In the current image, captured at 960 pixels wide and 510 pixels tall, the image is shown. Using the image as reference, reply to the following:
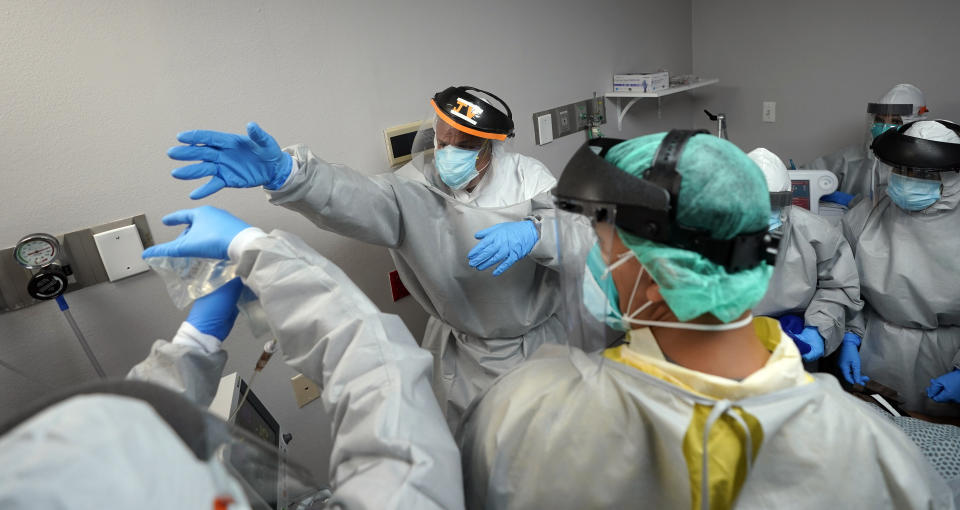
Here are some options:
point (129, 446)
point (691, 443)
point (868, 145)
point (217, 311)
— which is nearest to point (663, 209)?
point (691, 443)

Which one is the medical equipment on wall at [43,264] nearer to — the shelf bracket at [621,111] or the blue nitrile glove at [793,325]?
the blue nitrile glove at [793,325]

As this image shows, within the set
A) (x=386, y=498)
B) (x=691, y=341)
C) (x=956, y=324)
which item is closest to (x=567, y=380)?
(x=691, y=341)

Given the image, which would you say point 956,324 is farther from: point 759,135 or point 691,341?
point 759,135

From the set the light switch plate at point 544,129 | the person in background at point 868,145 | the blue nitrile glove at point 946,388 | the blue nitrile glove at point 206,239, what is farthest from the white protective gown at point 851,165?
the blue nitrile glove at point 206,239

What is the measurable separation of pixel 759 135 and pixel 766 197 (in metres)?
3.02

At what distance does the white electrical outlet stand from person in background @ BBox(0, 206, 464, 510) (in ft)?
10.4

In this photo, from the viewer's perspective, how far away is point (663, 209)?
0.74m

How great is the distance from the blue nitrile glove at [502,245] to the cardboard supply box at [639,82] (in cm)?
152

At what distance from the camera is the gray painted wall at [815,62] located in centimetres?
277

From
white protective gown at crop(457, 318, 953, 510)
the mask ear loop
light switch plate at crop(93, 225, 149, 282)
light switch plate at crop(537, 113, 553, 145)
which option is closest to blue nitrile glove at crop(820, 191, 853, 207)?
light switch plate at crop(537, 113, 553, 145)

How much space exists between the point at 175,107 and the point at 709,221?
4.42 feet

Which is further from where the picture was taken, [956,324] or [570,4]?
[570,4]

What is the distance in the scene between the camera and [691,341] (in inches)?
32.7

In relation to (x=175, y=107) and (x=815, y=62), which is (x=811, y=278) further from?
(x=175, y=107)
